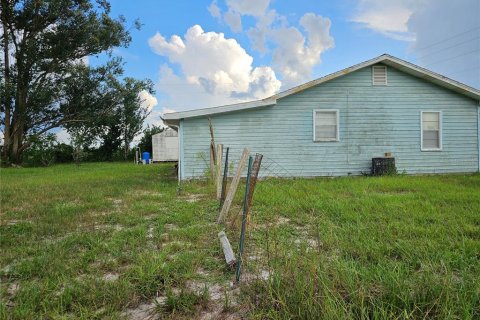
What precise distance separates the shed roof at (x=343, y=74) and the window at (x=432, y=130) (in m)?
1.04

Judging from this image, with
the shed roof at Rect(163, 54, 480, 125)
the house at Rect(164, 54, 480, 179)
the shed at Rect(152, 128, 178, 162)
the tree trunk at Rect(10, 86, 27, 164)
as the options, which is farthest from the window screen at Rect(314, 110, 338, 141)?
the tree trunk at Rect(10, 86, 27, 164)

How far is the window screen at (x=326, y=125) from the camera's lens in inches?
437

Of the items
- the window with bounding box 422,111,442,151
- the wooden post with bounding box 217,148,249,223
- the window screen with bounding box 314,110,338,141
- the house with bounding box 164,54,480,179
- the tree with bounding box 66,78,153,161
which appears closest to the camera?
the wooden post with bounding box 217,148,249,223

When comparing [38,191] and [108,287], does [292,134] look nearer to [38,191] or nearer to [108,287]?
[38,191]

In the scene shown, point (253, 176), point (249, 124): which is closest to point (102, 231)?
point (253, 176)

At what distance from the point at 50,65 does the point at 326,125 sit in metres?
18.6

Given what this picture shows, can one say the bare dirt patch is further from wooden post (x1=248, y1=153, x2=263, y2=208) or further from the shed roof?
the shed roof

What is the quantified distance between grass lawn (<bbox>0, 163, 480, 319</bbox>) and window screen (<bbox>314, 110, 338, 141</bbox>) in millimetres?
5179

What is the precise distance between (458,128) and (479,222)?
8507mm

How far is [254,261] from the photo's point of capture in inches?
121

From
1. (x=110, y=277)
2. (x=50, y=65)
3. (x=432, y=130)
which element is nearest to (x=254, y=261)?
(x=110, y=277)

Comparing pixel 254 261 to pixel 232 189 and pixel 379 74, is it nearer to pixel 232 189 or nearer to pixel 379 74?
pixel 232 189

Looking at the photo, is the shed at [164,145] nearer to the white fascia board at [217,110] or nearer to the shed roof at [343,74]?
the shed roof at [343,74]

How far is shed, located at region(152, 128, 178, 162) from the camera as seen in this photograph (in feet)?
85.7
